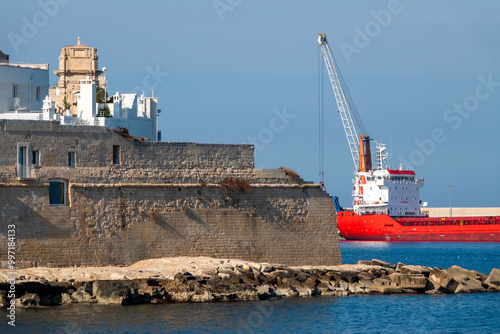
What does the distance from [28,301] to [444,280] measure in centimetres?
1173

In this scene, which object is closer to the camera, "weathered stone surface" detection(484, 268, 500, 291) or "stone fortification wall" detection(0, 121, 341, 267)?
"stone fortification wall" detection(0, 121, 341, 267)

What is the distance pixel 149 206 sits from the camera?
23.8m

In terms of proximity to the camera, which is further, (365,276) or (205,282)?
(365,276)

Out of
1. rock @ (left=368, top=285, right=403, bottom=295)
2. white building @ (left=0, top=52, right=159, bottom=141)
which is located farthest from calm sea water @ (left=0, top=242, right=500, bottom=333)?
white building @ (left=0, top=52, right=159, bottom=141)

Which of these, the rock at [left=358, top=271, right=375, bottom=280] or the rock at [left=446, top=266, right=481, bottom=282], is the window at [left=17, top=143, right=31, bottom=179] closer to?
the rock at [left=358, top=271, right=375, bottom=280]

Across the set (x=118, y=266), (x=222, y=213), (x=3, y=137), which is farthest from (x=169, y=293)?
(x=3, y=137)

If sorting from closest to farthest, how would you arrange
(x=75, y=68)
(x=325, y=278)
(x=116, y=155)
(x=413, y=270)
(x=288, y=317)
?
(x=288, y=317), (x=116, y=155), (x=325, y=278), (x=413, y=270), (x=75, y=68)

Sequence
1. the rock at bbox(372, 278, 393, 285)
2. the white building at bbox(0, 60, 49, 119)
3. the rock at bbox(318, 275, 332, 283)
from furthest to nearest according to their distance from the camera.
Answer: the white building at bbox(0, 60, 49, 119) → the rock at bbox(372, 278, 393, 285) → the rock at bbox(318, 275, 332, 283)

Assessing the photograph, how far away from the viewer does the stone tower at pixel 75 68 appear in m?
34.4

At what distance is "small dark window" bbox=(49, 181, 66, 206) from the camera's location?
23016 mm

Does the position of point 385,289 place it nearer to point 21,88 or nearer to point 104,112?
point 104,112

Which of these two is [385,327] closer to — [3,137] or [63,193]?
[63,193]

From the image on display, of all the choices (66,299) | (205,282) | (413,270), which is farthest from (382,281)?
(66,299)

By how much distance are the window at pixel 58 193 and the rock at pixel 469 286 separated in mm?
11457
